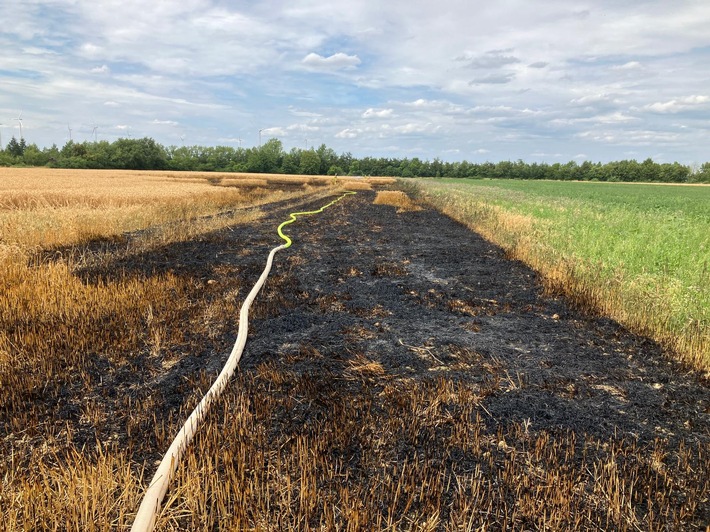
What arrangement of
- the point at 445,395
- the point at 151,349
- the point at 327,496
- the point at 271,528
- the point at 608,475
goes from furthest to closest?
the point at 151,349, the point at 445,395, the point at 608,475, the point at 327,496, the point at 271,528

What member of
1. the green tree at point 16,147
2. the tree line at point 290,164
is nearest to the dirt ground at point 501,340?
the tree line at point 290,164

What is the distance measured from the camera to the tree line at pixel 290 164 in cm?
8938

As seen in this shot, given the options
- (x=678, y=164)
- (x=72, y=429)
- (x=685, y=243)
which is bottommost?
(x=72, y=429)

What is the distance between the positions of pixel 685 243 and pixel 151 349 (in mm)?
10504

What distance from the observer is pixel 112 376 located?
4.18 meters

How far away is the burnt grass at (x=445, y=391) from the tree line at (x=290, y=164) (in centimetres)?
9525

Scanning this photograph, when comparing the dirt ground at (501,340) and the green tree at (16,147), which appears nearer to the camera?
the dirt ground at (501,340)

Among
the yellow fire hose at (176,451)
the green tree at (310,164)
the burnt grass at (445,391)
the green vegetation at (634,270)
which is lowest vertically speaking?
the burnt grass at (445,391)

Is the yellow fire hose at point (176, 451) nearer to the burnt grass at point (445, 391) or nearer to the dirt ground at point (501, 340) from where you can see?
the burnt grass at point (445, 391)

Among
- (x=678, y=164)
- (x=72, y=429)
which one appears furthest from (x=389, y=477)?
(x=678, y=164)

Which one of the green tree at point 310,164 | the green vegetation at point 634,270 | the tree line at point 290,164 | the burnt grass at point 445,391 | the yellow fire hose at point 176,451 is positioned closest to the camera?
the yellow fire hose at point 176,451

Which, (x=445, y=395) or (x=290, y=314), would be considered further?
(x=290, y=314)

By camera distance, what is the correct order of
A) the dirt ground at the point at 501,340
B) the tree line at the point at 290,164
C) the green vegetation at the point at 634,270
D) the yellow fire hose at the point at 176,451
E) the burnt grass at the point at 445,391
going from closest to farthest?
1. the yellow fire hose at the point at 176,451
2. the burnt grass at the point at 445,391
3. the dirt ground at the point at 501,340
4. the green vegetation at the point at 634,270
5. the tree line at the point at 290,164

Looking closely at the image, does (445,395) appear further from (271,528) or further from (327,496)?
(271,528)
